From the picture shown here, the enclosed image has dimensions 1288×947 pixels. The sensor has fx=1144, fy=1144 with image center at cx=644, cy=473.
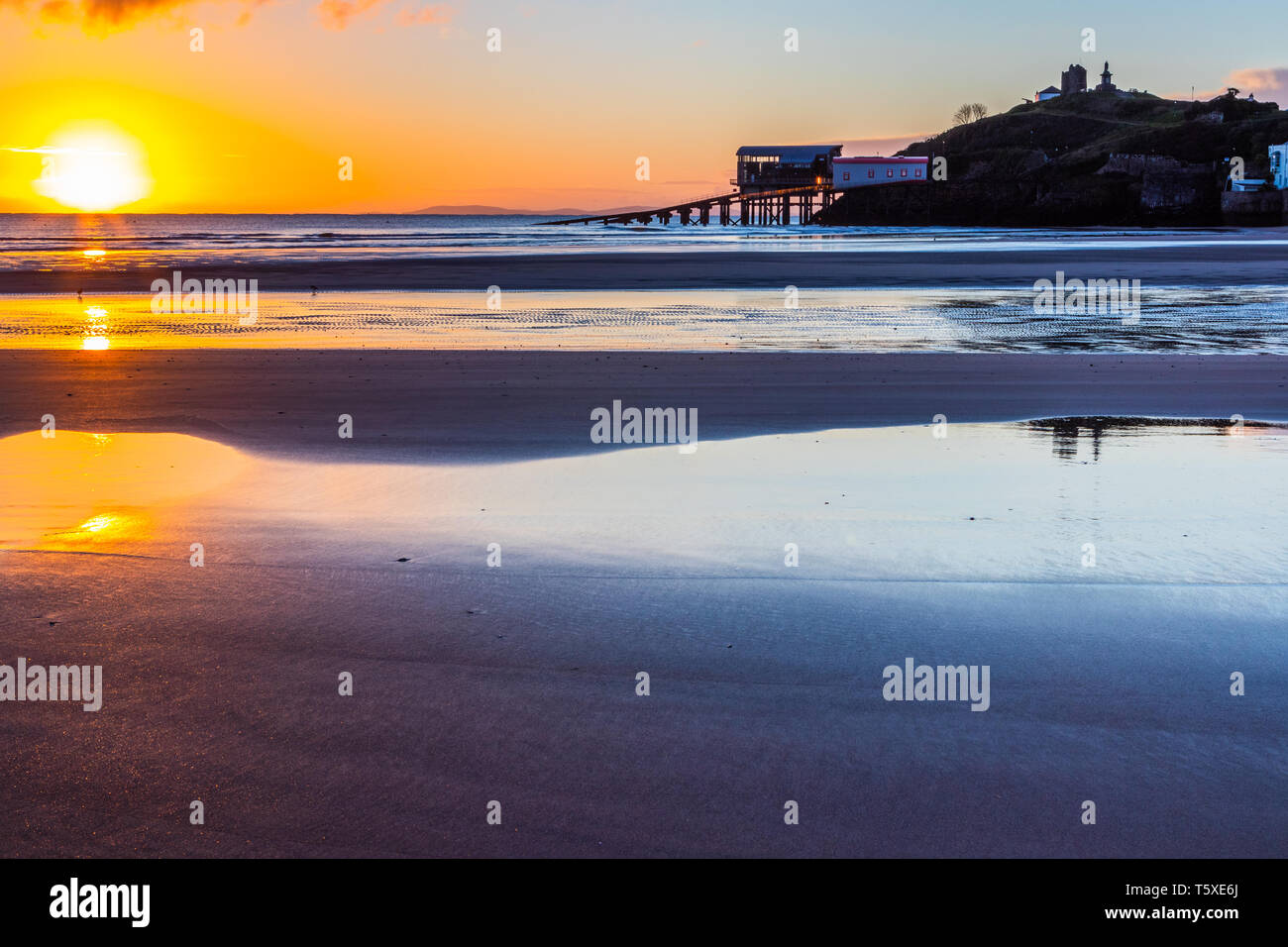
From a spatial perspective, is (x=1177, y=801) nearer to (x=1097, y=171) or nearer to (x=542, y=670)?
(x=542, y=670)

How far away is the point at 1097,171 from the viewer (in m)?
111

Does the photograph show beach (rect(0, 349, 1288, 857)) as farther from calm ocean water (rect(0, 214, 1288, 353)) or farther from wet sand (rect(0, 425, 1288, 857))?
calm ocean water (rect(0, 214, 1288, 353))

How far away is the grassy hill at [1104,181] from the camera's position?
3957 inches

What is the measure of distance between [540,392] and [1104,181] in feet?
350

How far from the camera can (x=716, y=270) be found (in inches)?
1395

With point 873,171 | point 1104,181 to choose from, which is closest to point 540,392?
point 1104,181

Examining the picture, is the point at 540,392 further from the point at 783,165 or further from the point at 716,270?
the point at 783,165

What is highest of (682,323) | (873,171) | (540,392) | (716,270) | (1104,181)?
(873,171)

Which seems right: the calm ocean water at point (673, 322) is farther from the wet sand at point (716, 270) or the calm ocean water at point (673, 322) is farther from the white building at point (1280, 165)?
the white building at point (1280, 165)

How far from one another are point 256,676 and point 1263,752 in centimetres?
369

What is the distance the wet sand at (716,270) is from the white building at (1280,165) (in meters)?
53.5
